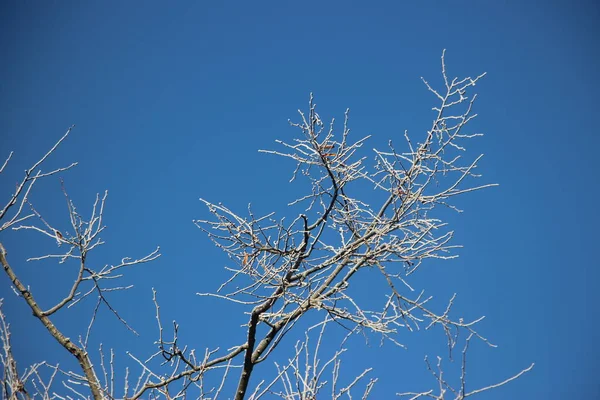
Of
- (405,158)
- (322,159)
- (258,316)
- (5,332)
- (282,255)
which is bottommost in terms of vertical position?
(5,332)

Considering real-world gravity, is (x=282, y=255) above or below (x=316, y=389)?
above

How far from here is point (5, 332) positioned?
362 centimetres

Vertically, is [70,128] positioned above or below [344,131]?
below

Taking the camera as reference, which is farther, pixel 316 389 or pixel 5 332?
pixel 316 389

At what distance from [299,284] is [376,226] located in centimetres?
62

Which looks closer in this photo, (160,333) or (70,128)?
(160,333)

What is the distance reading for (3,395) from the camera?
3.62 m

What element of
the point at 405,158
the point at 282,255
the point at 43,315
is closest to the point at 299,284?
the point at 282,255

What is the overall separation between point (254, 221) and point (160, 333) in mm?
849

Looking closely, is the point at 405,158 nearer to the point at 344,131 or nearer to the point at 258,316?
the point at 344,131

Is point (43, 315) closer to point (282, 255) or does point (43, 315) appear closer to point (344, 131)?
point (282, 255)

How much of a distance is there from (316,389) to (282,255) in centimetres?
86

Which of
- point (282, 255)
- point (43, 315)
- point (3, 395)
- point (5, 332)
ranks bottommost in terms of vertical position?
point (3, 395)

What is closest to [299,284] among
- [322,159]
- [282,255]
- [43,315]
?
[282,255]
